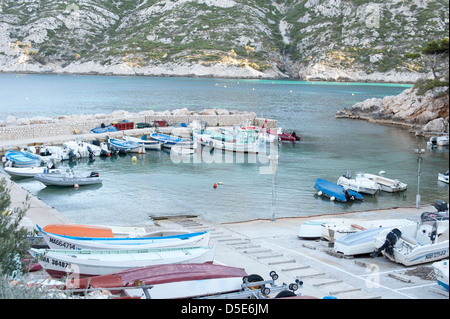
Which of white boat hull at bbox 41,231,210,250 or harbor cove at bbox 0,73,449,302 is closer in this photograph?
white boat hull at bbox 41,231,210,250

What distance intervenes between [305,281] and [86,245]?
22.2 ft

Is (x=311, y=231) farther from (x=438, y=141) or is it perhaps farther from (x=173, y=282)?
(x=438, y=141)

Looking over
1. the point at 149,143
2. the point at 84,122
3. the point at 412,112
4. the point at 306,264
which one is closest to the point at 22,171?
the point at 149,143

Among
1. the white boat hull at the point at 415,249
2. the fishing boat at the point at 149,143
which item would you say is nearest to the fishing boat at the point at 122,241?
the white boat hull at the point at 415,249

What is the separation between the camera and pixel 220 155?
1724 inches

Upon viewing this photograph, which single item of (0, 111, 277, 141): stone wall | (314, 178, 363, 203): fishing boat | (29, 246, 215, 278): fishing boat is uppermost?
(0, 111, 277, 141): stone wall

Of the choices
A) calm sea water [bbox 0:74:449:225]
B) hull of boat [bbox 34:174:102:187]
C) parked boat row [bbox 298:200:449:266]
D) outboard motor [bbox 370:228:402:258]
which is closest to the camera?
parked boat row [bbox 298:200:449:266]

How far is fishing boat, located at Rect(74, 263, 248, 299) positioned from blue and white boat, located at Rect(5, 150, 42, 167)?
81.2ft

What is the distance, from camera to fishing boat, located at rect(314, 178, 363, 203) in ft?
95.8

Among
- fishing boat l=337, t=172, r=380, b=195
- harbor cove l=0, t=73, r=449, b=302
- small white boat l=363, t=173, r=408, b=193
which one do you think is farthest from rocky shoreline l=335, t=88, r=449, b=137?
fishing boat l=337, t=172, r=380, b=195

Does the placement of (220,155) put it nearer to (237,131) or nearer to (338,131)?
(237,131)

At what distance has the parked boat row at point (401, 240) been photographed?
15344 millimetres

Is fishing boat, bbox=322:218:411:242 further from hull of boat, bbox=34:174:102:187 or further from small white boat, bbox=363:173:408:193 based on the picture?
hull of boat, bbox=34:174:102:187
